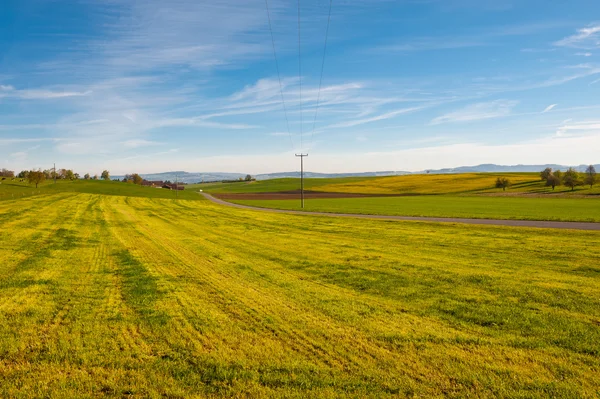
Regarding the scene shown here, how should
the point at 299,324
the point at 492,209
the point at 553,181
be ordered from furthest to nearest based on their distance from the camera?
the point at 553,181 < the point at 492,209 < the point at 299,324

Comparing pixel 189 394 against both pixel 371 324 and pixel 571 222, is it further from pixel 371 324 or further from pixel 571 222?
pixel 571 222

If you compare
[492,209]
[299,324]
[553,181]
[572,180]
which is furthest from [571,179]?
A: [299,324]

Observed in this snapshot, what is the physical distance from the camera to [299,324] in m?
9.05

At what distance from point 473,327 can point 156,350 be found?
7.31m

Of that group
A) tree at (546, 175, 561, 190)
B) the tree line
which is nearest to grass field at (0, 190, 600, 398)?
the tree line

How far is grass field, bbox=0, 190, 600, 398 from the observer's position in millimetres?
6434

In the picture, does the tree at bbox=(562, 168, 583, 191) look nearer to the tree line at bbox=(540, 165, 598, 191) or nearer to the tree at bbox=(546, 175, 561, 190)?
the tree line at bbox=(540, 165, 598, 191)

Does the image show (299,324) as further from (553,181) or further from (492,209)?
(553,181)

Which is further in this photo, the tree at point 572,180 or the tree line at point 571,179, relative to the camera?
the tree line at point 571,179

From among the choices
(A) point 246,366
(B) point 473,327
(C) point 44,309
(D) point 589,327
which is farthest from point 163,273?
(D) point 589,327

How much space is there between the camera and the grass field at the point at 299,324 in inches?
253

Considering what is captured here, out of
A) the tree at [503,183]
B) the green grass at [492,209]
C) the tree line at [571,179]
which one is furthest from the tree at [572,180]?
the green grass at [492,209]

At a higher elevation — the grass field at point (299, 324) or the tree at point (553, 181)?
the tree at point (553, 181)

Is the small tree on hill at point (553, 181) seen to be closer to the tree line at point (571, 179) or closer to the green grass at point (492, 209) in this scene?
the tree line at point (571, 179)
